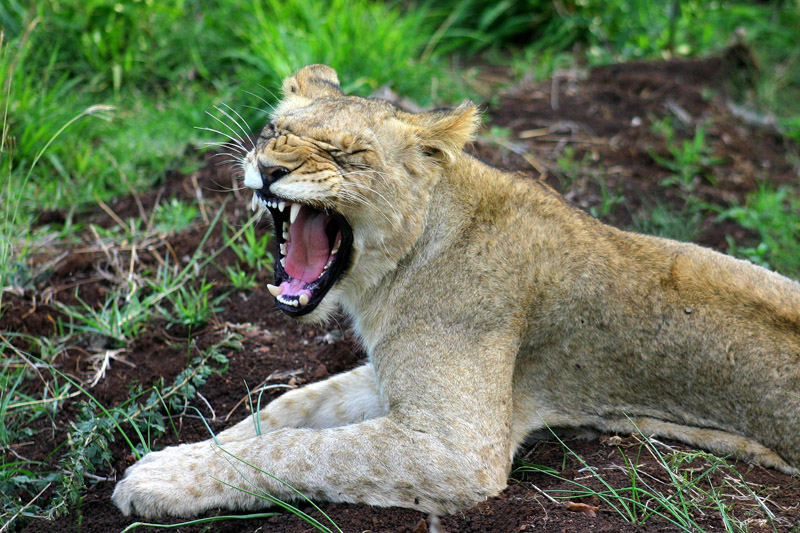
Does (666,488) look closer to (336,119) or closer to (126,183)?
(336,119)

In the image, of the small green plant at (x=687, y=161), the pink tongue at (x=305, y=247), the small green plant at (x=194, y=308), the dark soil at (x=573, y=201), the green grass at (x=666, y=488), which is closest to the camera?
the green grass at (x=666, y=488)

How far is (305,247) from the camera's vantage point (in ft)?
13.1

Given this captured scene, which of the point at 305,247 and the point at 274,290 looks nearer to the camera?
the point at 274,290

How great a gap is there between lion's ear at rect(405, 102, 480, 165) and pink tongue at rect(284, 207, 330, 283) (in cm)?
62

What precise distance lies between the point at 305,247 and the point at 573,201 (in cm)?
292

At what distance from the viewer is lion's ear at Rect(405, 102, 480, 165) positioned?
385 centimetres

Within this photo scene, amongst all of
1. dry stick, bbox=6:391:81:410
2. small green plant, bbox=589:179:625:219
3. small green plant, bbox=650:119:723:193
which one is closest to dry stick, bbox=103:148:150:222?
dry stick, bbox=6:391:81:410

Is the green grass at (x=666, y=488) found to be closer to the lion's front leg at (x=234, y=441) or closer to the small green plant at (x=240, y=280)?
the lion's front leg at (x=234, y=441)

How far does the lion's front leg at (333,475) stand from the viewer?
3.55 m

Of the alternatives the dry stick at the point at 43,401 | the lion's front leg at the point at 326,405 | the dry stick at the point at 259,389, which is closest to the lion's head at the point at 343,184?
the lion's front leg at the point at 326,405

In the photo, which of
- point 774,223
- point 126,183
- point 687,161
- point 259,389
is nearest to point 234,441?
point 259,389

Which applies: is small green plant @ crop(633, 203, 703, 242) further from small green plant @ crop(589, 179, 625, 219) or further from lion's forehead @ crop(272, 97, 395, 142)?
lion's forehead @ crop(272, 97, 395, 142)

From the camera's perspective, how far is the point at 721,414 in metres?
3.89

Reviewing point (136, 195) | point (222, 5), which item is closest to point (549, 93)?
point (222, 5)
